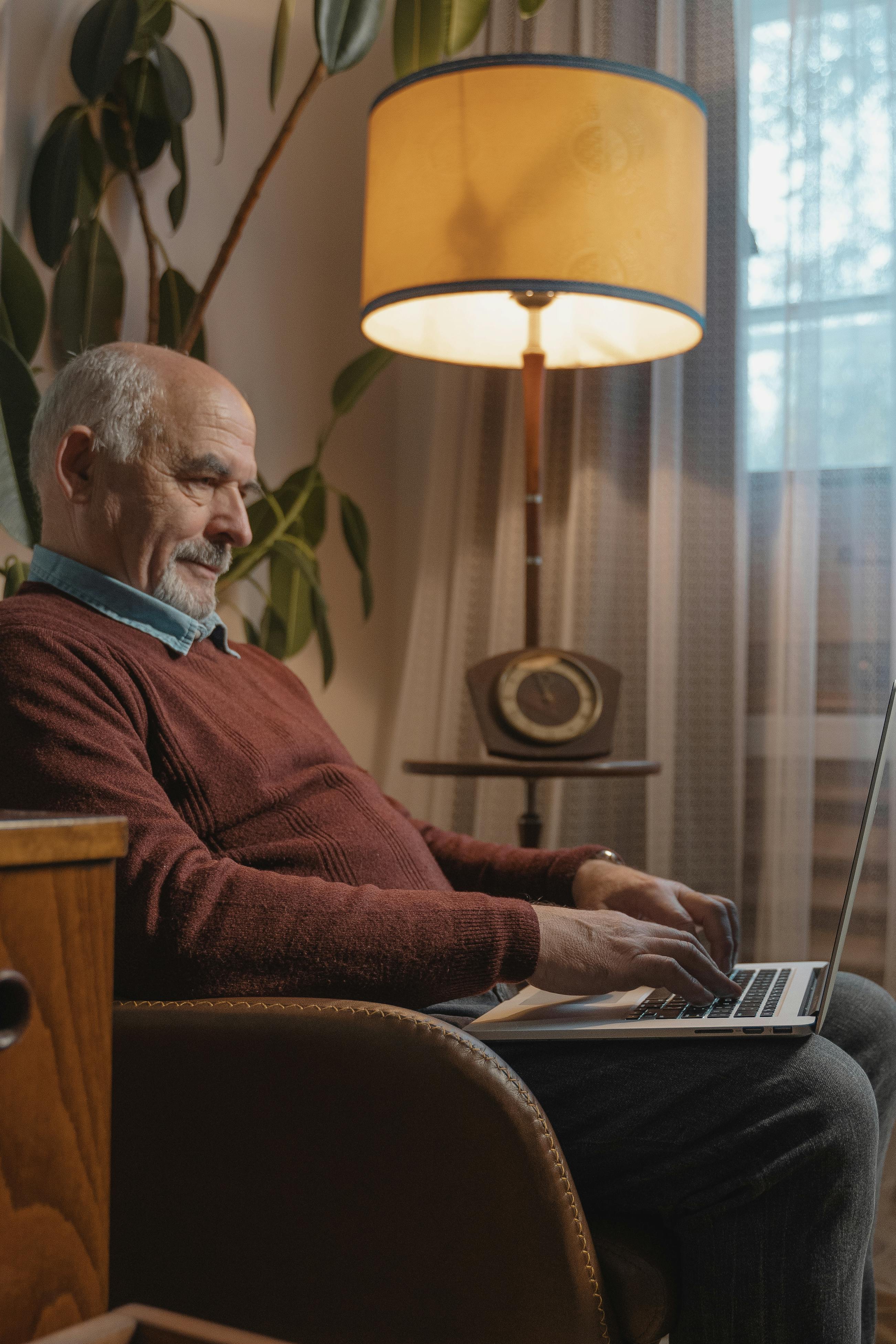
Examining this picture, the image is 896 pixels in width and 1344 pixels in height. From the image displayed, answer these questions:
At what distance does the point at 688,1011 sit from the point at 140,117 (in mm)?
1535

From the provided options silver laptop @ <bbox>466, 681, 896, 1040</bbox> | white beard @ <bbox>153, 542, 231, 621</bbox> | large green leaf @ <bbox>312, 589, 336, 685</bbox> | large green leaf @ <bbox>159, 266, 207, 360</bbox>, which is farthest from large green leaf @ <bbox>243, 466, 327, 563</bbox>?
silver laptop @ <bbox>466, 681, 896, 1040</bbox>

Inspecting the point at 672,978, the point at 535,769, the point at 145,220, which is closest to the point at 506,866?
the point at 535,769

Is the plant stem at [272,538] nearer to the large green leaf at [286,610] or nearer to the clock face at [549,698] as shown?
the large green leaf at [286,610]

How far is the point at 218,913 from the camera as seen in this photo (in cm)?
90

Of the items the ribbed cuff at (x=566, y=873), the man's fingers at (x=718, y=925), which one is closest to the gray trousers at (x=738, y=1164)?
the man's fingers at (x=718, y=925)

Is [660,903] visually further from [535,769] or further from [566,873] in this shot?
[535,769]

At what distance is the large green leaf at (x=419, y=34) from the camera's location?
1.85m

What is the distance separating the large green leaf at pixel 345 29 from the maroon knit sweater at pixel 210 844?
982 mm

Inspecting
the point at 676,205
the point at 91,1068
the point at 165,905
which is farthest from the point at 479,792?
the point at 91,1068

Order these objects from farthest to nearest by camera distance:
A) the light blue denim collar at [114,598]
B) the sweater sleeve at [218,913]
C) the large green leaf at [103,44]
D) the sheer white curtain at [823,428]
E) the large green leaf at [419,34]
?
1. the sheer white curtain at [823,428]
2. the large green leaf at [419,34]
3. the large green leaf at [103,44]
4. the light blue denim collar at [114,598]
5. the sweater sleeve at [218,913]

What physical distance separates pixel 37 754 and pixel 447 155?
109 centimetres

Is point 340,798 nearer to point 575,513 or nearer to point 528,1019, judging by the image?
point 528,1019

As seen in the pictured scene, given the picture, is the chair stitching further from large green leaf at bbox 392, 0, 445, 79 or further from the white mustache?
large green leaf at bbox 392, 0, 445, 79

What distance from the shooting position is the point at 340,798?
1.22 meters
